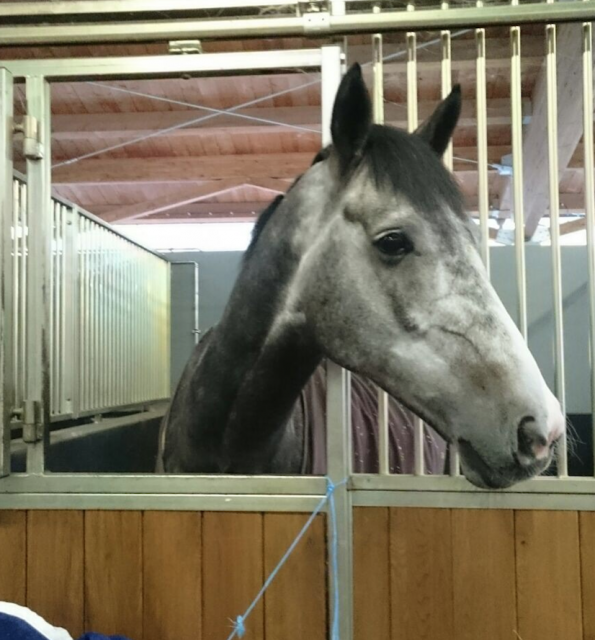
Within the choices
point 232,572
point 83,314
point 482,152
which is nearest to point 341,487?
point 232,572

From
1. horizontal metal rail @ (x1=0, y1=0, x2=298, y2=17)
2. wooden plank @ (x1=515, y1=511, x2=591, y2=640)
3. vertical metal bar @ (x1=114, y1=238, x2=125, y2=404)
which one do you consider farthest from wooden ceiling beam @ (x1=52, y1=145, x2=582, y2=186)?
wooden plank @ (x1=515, y1=511, x2=591, y2=640)

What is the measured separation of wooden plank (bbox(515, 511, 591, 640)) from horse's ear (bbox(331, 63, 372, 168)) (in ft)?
Answer: 2.31

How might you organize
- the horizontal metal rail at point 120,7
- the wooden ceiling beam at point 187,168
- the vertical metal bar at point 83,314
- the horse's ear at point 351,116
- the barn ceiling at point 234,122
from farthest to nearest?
the wooden ceiling beam at point 187,168 → the barn ceiling at point 234,122 → the vertical metal bar at point 83,314 → the horizontal metal rail at point 120,7 → the horse's ear at point 351,116

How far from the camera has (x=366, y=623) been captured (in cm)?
101

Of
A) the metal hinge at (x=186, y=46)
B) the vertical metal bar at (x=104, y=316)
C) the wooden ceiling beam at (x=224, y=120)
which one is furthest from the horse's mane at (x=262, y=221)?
the wooden ceiling beam at (x=224, y=120)

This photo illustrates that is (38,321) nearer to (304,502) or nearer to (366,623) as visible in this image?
(304,502)

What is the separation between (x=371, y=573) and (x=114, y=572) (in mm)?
473

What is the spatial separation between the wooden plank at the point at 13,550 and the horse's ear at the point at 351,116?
89 centimetres

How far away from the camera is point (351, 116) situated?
2.96ft

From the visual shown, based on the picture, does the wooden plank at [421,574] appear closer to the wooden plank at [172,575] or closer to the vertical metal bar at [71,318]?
the wooden plank at [172,575]

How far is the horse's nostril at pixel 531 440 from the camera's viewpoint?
0.74 metres

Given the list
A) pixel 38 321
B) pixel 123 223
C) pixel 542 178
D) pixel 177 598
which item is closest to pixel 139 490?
pixel 177 598

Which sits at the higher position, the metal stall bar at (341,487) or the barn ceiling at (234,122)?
the barn ceiling at (234,122)

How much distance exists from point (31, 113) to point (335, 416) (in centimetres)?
82
